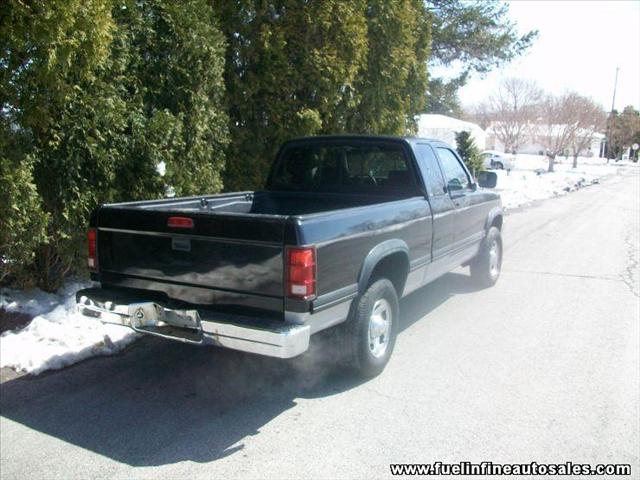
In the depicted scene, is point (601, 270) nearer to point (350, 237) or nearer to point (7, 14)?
point (350, 237)

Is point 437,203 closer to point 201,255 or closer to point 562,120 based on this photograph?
point 201,255

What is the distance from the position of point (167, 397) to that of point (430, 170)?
323 cm

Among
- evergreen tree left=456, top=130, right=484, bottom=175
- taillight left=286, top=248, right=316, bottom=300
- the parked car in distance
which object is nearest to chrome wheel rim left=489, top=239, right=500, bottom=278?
taillight left=286, top=248, right=316, bottom=300

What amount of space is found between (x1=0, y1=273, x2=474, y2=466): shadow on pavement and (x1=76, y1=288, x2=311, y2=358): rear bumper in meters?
0.60

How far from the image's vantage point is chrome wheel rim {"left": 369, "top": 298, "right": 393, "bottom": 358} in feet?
15.1

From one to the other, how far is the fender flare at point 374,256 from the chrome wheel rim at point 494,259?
326cm

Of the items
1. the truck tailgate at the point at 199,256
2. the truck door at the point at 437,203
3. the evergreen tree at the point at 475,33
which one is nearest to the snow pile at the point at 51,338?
the truck tailgate at the point at 199,256

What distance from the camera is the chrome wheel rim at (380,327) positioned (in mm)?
4617

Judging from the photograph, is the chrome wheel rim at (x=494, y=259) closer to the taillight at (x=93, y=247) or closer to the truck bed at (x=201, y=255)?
the truck bed at (x=201, y=255)

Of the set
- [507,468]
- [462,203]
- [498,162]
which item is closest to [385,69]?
[462,203]

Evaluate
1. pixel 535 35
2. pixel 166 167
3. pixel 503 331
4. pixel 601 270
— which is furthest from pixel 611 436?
A: pixel 535 35

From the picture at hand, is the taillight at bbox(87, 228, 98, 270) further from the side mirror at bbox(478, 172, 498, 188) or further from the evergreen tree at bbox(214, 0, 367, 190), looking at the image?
the side mirror at bbox(478, 172, 498, 188)

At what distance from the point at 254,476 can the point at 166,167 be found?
3.87 metres

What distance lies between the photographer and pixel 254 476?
3354 millimetres
